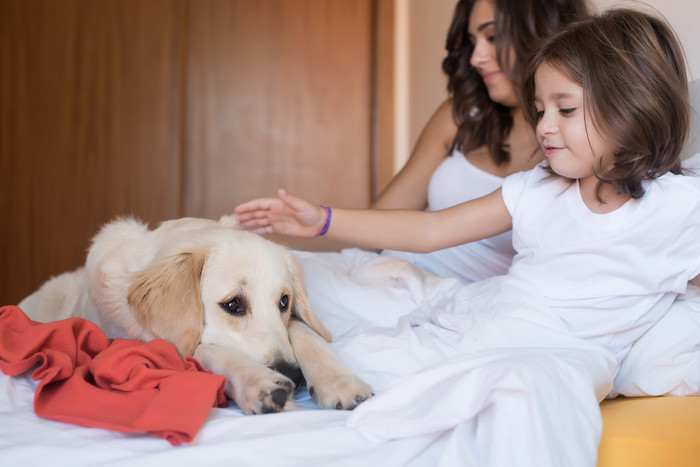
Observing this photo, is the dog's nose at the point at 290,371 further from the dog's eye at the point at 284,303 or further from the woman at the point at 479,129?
the woman at the point at 479,129

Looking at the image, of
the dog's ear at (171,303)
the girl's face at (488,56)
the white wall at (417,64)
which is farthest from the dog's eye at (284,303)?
the white wall at (417,64)

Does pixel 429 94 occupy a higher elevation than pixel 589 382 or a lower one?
higher

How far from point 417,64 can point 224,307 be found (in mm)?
3301

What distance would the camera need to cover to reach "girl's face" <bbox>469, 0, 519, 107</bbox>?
240cm

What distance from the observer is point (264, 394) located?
3.99 feet

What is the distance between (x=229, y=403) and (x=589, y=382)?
75 cm

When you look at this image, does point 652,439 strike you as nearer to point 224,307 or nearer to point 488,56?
point 224,307

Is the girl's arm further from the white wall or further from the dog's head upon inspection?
the white wall

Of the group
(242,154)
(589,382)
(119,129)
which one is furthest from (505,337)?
(119,129)

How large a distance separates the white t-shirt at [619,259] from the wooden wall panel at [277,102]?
3.21 meters

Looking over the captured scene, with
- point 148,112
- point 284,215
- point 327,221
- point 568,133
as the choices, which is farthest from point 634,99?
point 148,112

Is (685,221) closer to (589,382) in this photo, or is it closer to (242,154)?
(589,382)

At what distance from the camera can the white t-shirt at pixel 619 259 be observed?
140 centimetres

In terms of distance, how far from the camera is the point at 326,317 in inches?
74.4
